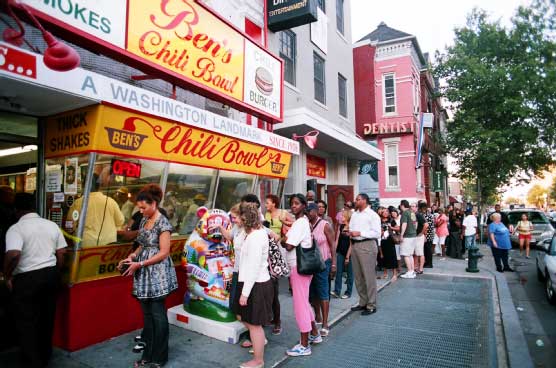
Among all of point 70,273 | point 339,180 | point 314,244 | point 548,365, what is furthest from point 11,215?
point 339,180

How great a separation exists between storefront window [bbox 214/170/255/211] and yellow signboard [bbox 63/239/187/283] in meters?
2.29

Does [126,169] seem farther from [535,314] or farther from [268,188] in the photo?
[535,314]

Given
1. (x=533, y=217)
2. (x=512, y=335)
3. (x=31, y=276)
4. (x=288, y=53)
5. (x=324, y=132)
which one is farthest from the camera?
(x=533, y=217)

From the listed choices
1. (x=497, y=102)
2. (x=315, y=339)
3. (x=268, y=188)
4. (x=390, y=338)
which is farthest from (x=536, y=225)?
(x=315, y=339)

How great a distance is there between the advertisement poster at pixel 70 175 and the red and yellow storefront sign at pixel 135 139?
0.11 meters

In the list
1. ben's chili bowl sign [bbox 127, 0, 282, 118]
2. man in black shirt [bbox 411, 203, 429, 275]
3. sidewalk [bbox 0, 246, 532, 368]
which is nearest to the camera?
sidewalk [bbox 0, 246, 532, 368]

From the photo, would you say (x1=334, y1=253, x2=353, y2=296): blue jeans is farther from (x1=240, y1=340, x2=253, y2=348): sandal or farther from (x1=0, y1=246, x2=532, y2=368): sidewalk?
(x1=240, y1=340, x2=253, y2=348): sandal

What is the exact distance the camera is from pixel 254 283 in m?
3.85

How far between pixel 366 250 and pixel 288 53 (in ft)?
22.5

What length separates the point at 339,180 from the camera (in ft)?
45.5

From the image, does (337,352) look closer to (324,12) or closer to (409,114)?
(324,12)

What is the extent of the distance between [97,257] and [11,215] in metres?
1.38

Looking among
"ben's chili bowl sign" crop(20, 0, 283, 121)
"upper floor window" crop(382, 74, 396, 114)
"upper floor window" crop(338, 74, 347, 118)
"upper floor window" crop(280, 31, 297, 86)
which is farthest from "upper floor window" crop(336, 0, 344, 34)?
"upper floor window" crop(382, 74, 396, 114)

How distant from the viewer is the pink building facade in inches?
872
